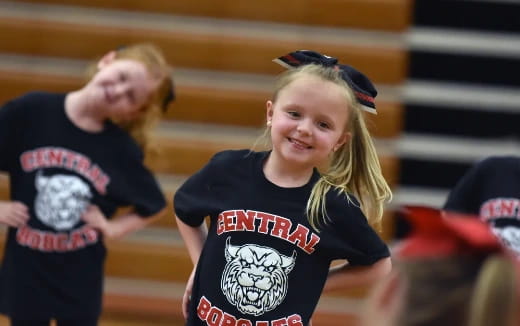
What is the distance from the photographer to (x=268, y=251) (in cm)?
222

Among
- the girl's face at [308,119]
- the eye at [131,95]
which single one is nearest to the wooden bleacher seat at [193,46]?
the eye at [131,95]

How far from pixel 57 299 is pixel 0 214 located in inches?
13.2

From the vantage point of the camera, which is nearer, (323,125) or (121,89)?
(323,125)

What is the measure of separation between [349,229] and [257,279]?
0.81ft

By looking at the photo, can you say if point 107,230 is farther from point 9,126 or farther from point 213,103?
point 213,103

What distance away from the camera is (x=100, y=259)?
3.24 meters

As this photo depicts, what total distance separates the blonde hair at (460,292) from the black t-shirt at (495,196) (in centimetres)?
197

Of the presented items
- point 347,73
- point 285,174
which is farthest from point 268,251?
point 347,73

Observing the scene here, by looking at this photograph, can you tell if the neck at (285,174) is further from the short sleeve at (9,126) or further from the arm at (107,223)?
the short sleeve at (9,126)

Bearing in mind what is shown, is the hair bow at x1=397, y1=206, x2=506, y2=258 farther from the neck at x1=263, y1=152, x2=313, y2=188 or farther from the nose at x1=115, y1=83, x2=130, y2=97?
the nose at x1=115, y1=83, x2=130, y2=97

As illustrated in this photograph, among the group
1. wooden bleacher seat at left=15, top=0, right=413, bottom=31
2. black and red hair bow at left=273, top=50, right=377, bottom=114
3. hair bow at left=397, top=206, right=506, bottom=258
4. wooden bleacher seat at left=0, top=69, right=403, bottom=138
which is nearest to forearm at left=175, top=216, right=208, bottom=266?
black and red hair bow at left=273, top=50, right=377, bottom=114

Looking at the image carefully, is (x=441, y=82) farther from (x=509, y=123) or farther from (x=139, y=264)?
(x=139, y=264)

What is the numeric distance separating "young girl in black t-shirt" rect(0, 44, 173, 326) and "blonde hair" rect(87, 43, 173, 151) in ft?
0.23

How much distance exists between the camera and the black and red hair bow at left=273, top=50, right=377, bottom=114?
2295mm
